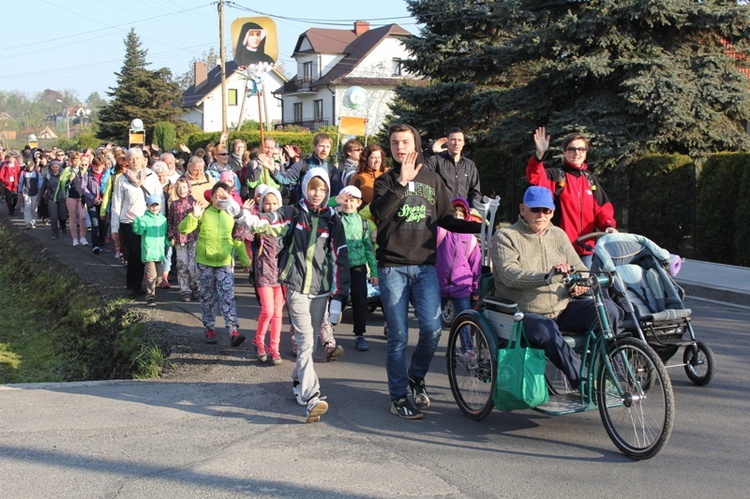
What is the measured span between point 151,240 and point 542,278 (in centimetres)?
721

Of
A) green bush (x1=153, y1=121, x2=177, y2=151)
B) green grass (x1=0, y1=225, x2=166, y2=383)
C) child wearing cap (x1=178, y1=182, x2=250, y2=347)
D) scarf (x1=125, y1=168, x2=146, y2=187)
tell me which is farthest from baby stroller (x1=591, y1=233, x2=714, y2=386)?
green bush (x1=153, y1=121, x2=177, y2=151)

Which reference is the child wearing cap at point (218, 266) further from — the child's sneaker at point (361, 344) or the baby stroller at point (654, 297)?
the baby stroller at point (654, 297)

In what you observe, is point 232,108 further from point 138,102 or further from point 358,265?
point 358,265

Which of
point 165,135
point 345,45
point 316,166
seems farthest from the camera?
point 345,45

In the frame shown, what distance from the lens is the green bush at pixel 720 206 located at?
50.8 feet

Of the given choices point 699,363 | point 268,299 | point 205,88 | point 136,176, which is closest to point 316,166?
point 136,176

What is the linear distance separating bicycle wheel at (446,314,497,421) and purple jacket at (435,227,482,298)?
1.29 meters

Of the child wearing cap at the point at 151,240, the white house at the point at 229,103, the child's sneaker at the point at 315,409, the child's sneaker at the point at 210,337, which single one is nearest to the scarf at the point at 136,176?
the child wearing cap at the point at 151,240

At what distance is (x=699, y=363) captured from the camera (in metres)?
7.25

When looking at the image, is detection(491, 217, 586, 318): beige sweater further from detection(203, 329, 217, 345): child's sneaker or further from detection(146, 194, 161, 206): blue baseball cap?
detection(146, 194, 161, 206): blue baseball cap

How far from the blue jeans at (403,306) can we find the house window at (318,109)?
61140mm

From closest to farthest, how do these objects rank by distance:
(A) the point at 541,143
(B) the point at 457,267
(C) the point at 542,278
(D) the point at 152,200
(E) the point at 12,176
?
(C) the point at 542,278 < (A) the point at 541,143 < (B) the point at 457,267 < (D) the point at 152,200 < (E) the point at 12,176

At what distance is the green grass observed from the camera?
967cm

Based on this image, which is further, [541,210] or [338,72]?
[338,72]
